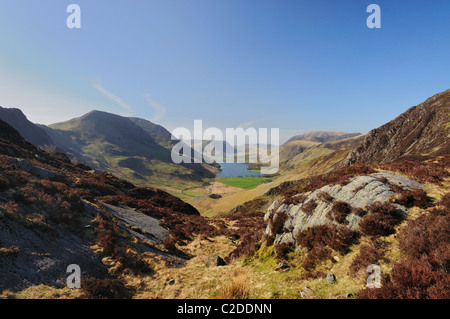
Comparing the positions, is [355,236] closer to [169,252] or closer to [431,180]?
[431,180]

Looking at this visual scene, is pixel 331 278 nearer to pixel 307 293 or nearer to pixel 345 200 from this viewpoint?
pixel 307 293

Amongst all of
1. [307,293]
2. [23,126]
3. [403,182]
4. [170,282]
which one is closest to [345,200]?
[403,182]

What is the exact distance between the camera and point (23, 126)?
578 feet

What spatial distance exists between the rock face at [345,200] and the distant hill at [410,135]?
39388 millimetres

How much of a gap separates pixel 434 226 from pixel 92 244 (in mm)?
19604

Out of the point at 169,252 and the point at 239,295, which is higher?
the point at 239,295

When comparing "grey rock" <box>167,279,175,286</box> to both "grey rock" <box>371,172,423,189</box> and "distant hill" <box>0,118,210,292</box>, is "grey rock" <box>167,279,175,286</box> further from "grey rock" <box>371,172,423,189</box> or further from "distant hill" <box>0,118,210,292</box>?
"grey rock" <box>371,172,423,189</box>

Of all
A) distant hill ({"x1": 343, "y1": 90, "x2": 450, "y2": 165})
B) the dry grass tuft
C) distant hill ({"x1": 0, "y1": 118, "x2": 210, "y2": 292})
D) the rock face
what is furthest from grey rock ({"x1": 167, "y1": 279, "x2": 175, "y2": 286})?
distant hill ({"x1": 343, "y1": 90, "x2": 450, "y2": 165})

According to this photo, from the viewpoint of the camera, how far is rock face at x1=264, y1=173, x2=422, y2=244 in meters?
10.5

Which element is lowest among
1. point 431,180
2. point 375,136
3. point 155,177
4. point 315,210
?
point 155,177

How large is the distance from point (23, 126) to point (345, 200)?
273304 millimetres

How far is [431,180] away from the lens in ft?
36.7
